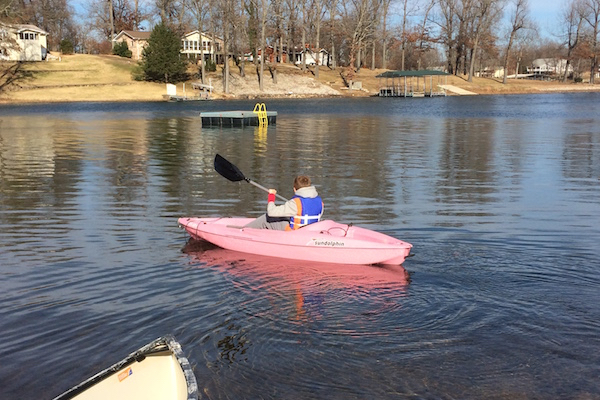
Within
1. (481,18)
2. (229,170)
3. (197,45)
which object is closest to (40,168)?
(229,170)

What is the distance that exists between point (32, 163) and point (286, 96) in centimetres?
5776

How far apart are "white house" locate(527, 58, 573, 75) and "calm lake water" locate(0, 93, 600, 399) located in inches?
5751

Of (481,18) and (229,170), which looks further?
(481,18)

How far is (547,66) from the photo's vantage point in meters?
160

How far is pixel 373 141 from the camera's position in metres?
30.0

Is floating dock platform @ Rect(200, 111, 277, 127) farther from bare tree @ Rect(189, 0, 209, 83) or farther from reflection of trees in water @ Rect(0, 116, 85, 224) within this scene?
bare tree @ Rect(189, 0, 209, 83)

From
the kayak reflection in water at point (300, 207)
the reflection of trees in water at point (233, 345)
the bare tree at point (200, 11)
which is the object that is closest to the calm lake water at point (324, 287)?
the reflection of trees in water at point (233, 345)

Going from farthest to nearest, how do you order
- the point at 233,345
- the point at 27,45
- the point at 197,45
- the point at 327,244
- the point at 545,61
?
1. the point at 545,61
2. the point at 197,45
3. the point at 27,45
4. the point at 327,244
5. the point at 233,345

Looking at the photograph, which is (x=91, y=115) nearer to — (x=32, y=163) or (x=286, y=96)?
(x=32, y=163)

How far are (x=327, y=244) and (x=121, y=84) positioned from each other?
67.3m

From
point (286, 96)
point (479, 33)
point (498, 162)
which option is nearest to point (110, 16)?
point (286, 96)

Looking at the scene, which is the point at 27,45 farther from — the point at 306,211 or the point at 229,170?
the point at 306,211

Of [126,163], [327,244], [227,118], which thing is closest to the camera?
[327,244]

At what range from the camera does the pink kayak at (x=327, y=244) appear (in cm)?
1005
